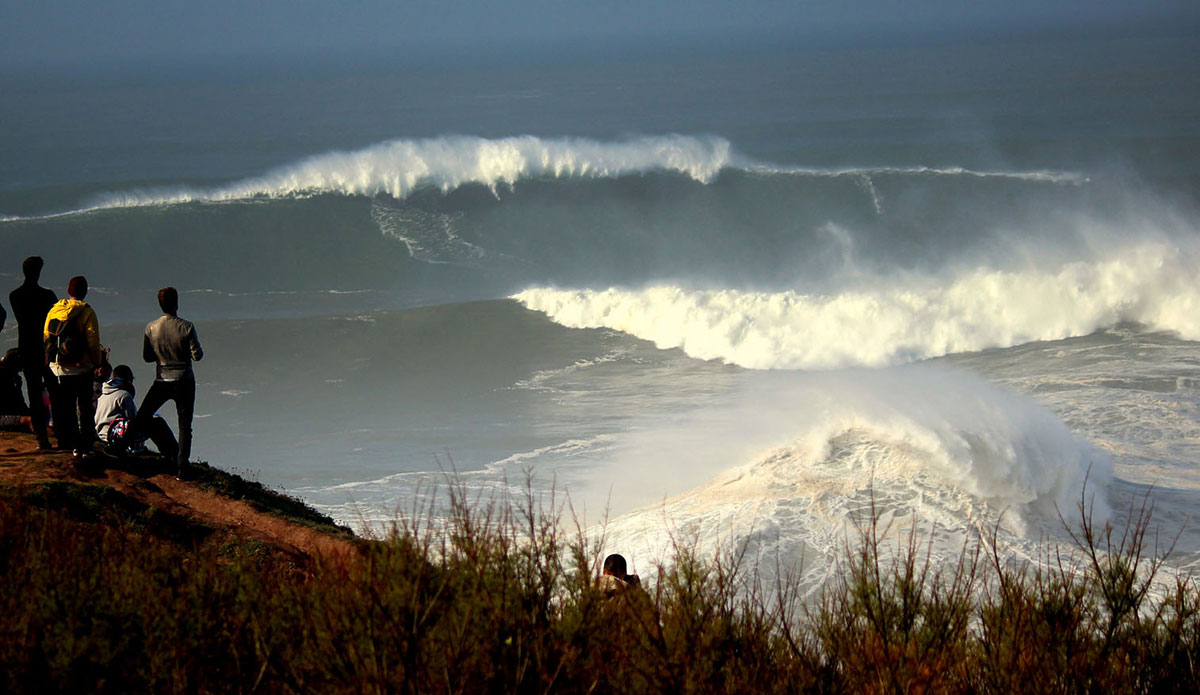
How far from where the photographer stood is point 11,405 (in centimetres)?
898

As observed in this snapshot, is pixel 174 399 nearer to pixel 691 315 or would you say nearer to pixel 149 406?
pixel 149 406

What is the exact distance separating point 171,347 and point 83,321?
642mm

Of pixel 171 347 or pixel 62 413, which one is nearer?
pixel 171 347

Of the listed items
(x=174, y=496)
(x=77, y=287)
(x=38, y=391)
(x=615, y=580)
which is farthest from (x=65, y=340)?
(x=615, y=580)

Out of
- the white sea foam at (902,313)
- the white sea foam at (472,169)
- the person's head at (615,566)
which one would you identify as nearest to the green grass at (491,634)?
the person's head at (615,566)

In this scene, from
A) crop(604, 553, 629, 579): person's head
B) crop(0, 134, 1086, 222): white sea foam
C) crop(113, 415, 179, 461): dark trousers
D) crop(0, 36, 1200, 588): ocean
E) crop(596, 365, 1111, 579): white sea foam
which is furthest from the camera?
crop(0, 134, 1086, 222): white sea foam

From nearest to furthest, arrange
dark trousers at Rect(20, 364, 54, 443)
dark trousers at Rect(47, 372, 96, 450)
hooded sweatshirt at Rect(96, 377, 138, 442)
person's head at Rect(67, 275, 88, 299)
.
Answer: person's head at Rect(67, 275, 88, 299), dark trousers at Rect(47, 372, 96, 450), dark trousers at Rect(20, 364, 54, 443), hooded sweatshirt at Rect(96, 377, 138, 442)

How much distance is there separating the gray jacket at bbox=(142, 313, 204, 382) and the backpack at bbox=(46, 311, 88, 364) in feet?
1.49

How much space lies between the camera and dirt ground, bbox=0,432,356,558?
24.2 ft

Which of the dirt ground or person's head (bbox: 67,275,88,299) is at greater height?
person's head (bbox: 67,275,88,299)

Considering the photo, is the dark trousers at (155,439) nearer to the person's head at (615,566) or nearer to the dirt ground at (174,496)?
the dirt ground at (174,496)

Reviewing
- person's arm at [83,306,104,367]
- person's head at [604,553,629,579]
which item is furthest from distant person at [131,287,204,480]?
person's head at [604,553,629,579]

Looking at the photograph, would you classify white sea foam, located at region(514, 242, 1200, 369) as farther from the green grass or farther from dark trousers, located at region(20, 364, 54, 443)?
the green grass

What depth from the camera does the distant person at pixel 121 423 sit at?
8062mm
